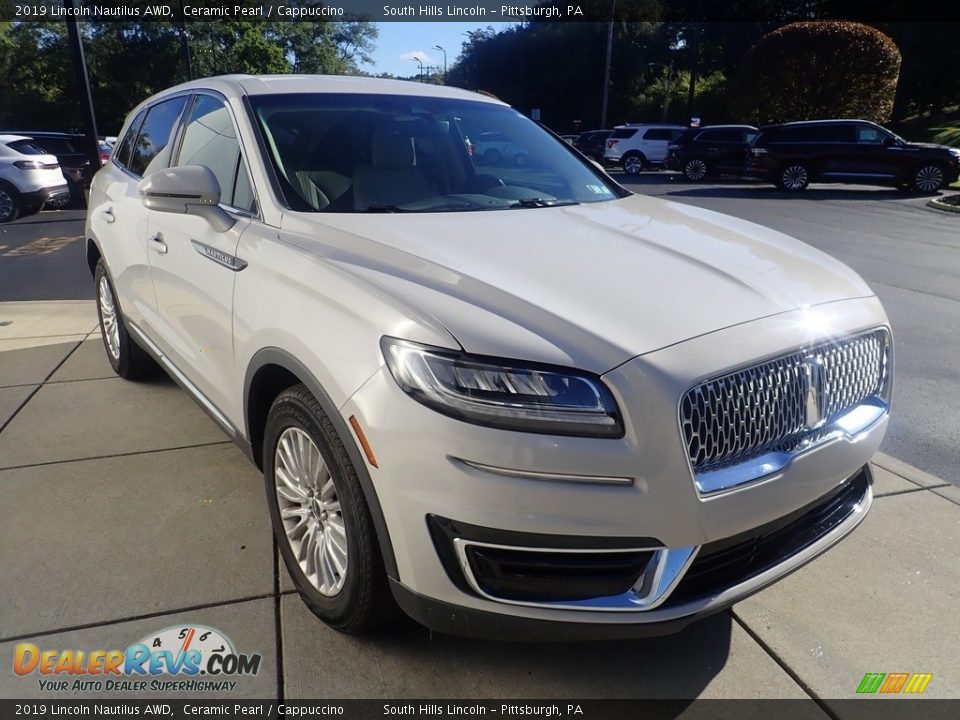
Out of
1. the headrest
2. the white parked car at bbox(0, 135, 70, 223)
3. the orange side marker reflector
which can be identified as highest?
the headrest

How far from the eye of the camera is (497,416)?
1794 millimetres

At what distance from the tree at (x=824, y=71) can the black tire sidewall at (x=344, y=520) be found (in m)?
30.1

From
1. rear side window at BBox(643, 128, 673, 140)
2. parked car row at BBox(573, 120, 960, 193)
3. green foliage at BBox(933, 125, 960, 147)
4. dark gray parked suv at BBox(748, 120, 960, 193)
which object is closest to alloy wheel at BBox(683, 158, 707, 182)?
parked car row at BBox(573, 120, 960, 193)

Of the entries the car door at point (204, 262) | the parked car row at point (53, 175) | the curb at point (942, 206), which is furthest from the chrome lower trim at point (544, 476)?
the curb at point (942, 206)

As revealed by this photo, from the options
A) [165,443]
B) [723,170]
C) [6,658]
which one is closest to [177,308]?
[165,443]

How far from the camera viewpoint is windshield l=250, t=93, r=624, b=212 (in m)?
2.91

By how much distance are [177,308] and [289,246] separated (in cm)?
111

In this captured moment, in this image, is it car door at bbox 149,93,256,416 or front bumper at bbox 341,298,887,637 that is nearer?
front bumper at bbox 341,298,887,637

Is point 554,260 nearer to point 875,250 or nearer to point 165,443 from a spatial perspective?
point 165,443

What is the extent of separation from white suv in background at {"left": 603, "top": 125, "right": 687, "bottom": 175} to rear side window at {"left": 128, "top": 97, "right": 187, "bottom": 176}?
24.2 metres

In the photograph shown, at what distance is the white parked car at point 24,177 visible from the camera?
12.5m

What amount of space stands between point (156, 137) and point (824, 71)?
29124 millimetres

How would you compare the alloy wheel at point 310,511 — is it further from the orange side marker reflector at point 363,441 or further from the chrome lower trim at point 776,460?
the chrome lower trim at point 776,460

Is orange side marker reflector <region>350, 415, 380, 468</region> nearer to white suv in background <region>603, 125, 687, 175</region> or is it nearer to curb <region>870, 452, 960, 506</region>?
curb <region>870, 452, 960, 506</region>
